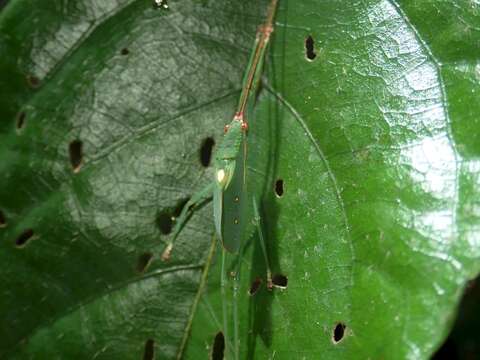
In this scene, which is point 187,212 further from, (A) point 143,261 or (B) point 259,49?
(B) point 259,49

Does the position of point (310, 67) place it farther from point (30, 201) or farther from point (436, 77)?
point (30, 201)

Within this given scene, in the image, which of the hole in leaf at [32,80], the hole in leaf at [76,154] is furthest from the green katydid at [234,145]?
the hole in leaf at [32,80]

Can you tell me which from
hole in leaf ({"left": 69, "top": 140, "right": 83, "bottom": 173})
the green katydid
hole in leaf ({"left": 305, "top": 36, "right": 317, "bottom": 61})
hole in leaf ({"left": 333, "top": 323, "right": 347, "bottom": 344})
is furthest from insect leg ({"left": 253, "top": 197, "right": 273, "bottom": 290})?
hole in leaf ({"left": 69, "top": 140, "right": 83, "bottom": 173})

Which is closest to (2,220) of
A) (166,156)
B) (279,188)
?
(166,156)

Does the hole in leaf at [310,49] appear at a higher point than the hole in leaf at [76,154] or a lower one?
higher

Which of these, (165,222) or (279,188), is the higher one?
(279,188)

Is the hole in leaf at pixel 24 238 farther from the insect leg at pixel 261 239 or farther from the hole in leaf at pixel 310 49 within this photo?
the hole in leaf at pixel 310 49

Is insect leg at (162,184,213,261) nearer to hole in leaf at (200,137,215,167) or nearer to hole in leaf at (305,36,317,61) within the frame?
hole in leaf at (200,137,215,167)
